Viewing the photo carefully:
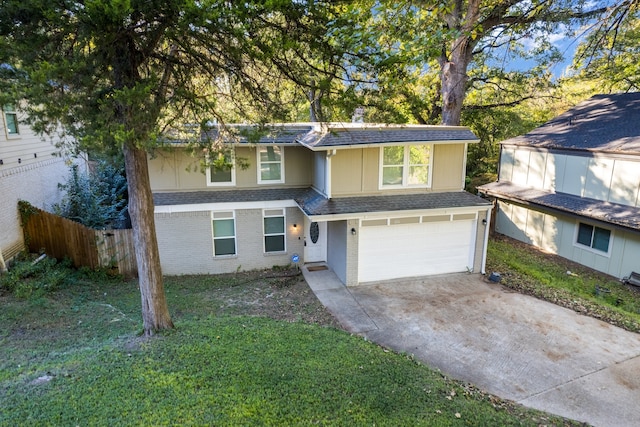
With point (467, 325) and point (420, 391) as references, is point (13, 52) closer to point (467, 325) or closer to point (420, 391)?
point (420, 391)

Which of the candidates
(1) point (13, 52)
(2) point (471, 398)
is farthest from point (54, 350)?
(2) point (471, 398)

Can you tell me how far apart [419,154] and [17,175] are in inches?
498

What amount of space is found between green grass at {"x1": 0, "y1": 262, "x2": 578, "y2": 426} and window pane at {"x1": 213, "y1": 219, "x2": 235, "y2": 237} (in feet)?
15.0

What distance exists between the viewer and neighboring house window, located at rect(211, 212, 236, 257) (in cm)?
1309

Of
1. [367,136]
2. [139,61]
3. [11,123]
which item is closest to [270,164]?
[367,136]

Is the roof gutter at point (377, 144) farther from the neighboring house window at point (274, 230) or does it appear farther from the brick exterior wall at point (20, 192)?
the brick exterior wall at point (20, 192)

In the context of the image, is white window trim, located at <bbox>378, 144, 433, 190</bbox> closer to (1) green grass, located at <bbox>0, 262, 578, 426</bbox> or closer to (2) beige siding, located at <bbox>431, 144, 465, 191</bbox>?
(2) beige siding, located at <bbox>431, 144, 465, 191</bbox>

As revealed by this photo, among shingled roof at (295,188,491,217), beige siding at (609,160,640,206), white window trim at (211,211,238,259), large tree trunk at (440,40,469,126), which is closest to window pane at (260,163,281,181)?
shingled roof at (295,188,491,217)

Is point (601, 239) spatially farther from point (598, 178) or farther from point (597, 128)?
point (597, 128)

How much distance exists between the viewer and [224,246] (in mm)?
13312

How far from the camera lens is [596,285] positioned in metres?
12.4

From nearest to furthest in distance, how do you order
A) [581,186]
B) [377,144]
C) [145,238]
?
[145,238] → [377,144] → [581,186]

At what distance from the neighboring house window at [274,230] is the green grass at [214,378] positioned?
189 inches

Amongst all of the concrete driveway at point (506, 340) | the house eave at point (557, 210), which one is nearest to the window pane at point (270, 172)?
the concrete driveway at point (506, 340)
